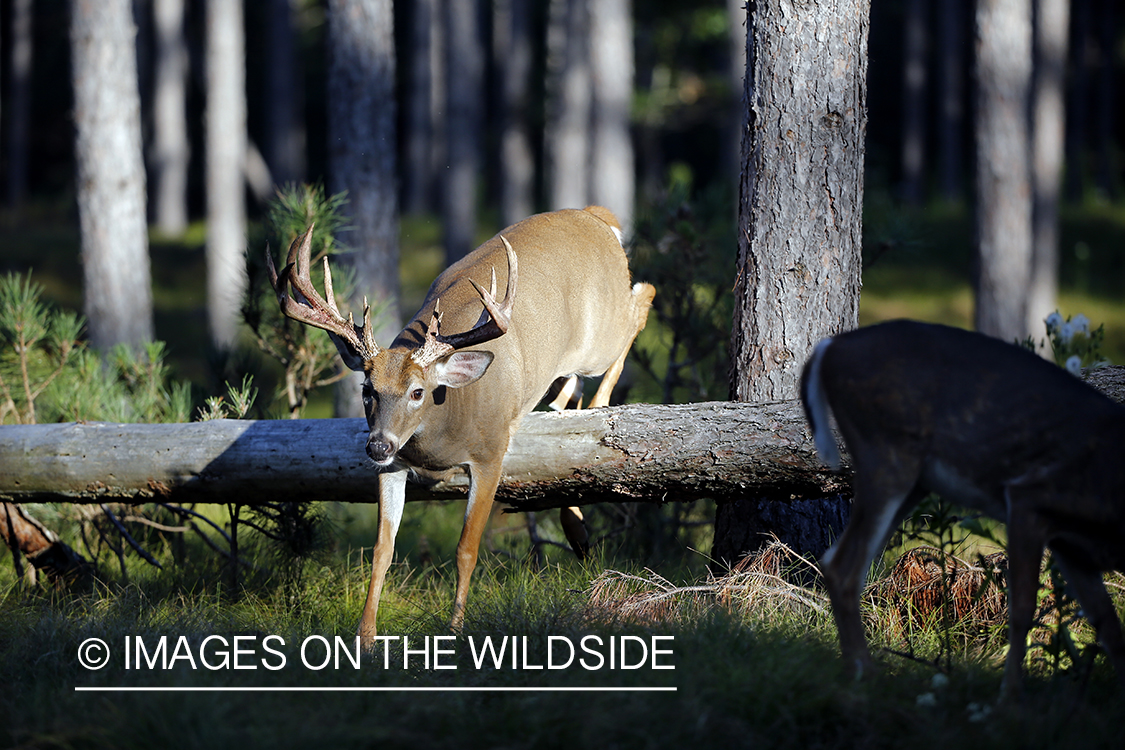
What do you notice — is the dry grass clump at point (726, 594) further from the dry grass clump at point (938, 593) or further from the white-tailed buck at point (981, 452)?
the white-tailed buck at point (981, 452)

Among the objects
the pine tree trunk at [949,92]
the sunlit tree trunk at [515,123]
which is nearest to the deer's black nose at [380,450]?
the sunlit tree trunk at [515,123]

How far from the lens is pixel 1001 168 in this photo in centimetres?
1003

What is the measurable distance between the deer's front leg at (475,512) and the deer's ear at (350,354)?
25.1 inches

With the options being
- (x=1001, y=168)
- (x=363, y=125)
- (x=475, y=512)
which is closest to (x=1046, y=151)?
(x=1001, y=168)

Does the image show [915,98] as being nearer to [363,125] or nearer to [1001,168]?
[1001,168]

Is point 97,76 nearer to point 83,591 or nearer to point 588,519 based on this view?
point 83,591

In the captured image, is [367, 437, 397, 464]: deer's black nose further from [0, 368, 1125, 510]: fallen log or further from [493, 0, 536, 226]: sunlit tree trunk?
[493, 0, 536, 226]: sunlit tree trunk

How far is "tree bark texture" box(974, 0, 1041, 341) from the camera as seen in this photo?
973cm

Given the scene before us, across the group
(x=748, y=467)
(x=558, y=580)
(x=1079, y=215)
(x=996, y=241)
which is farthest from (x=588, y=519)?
(x=1079, y=215)

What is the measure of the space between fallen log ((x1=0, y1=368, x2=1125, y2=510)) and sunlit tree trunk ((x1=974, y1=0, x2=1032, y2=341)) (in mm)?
6380

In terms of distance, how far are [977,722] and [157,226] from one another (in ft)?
78.3

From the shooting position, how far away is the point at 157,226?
23625mm

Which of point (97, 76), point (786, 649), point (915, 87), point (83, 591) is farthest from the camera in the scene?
point (915, 87)

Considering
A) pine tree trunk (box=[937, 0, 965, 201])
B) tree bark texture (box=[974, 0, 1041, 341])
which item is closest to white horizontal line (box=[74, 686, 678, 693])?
tree bark texture (box=[974, 0, 1041, 341])
